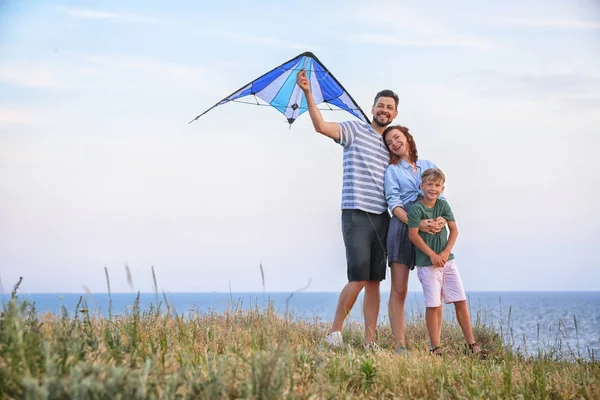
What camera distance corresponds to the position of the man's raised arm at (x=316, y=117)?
21.5ft

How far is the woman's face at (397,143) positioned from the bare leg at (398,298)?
118 centimetres

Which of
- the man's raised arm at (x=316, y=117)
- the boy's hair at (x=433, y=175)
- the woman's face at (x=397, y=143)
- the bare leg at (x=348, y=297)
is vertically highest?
the man's raised arm at (x=316, y=117)

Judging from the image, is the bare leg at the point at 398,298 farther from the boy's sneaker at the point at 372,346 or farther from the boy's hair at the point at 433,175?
the boy's hair at the point at 433,175

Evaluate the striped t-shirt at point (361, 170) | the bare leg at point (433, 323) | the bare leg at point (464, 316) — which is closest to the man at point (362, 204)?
the striped t-shirt at point (361, 170)

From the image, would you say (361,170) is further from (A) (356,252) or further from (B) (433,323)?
(B) (433,323)

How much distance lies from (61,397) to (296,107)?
20.6 feet

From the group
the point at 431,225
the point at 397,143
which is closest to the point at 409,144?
the point at 397,143

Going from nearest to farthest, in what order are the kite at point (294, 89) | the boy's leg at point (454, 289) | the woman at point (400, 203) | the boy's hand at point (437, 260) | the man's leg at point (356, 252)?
the boy's hand at point (437, 260), the boy's leg at point (454, 289), the woman at point (400, 203), the man's leg at point (356, 252), the kite at point (294, 89)

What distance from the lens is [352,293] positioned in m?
6.82

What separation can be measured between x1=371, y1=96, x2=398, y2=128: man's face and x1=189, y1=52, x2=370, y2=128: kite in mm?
875

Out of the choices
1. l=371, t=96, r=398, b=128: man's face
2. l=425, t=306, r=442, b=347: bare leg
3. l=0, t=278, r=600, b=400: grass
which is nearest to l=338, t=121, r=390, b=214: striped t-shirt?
l=371, t=96, r=398, b=128: man's face

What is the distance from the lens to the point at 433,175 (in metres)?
6.48

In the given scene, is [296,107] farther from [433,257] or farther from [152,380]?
[152,380]

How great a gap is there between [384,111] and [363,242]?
143cm
